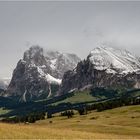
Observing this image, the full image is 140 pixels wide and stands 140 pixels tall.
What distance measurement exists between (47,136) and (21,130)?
3.51 meters

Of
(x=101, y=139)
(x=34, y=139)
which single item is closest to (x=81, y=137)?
(x=101, y=139)

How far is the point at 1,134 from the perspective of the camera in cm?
4606

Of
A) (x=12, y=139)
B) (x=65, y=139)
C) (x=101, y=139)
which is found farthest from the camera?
(x=101, y=139)

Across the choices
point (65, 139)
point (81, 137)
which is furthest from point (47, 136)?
point (81, 137)

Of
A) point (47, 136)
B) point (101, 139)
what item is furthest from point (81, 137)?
point (47, 136)

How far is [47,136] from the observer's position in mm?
49531

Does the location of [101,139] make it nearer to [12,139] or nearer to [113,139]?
[113,139]

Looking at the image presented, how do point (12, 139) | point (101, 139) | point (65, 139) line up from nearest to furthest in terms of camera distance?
point (12, 139), point (65, 139), point (101, 139)

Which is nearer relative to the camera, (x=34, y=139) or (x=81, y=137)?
(x=34, y=139)

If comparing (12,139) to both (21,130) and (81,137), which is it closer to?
(21,130)

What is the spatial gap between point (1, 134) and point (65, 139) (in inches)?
319

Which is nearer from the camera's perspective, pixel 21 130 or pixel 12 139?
pixel 12 139

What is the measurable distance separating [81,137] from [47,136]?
5.99 m

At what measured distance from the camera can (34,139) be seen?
46312 millimetres
